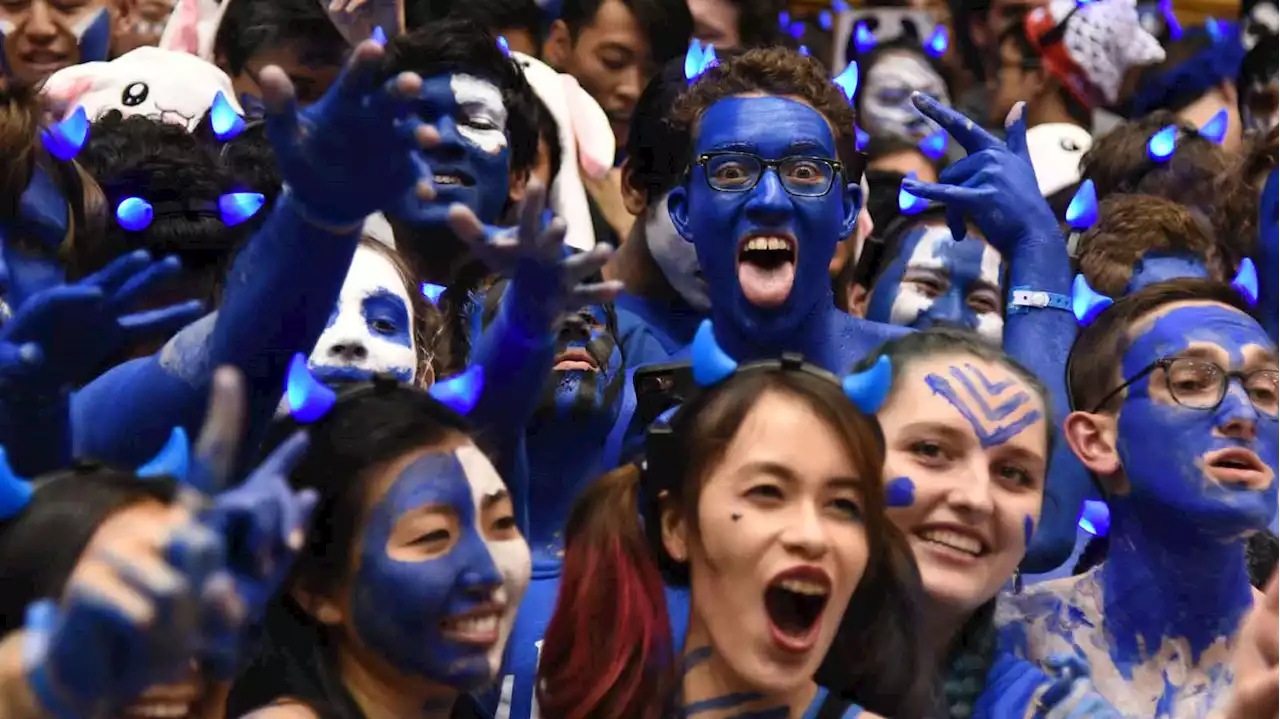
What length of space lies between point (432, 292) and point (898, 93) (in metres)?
1.81

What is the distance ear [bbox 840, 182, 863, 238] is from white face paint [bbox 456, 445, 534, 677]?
115 centimetres

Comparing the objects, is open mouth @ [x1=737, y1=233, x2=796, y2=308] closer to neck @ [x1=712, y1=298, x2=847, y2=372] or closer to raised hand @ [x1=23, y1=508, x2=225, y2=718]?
neck @ [x1=712, y1=298, x2=847, y2=372]

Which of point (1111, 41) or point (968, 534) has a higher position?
point (968, 534)

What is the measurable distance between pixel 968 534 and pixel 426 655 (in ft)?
2.71

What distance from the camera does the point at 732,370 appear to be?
9.07 ft

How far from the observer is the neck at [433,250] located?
372 centimetres

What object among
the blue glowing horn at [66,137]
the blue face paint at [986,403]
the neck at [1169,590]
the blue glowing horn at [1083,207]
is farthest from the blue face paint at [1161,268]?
the blue glowing horn at [66,137]

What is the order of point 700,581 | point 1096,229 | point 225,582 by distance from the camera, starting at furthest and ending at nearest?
point 1096,229 < point 700,581 < point 225,582

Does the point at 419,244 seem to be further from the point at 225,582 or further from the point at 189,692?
the point at 225,582

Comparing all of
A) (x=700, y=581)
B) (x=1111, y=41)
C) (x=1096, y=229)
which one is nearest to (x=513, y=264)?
(x=700, y=581)

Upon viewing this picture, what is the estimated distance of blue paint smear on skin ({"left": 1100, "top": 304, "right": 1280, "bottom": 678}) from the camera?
3127 millimetres

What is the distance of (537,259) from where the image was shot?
2.62 meters

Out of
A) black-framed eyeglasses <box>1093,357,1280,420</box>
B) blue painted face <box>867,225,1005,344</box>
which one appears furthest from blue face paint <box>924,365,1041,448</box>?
blue painted face <box>867,225,1005,344</box>

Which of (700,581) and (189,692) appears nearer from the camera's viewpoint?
(189,692)
